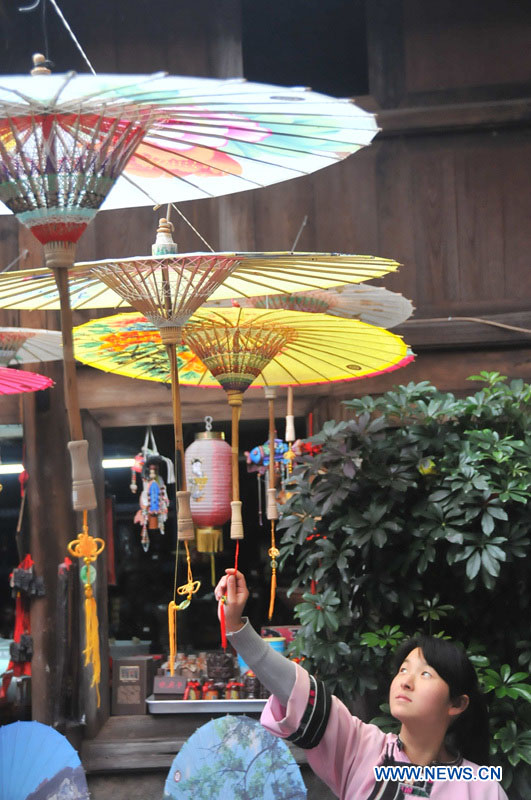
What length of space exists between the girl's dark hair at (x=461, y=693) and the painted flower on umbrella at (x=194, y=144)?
4.97 feet

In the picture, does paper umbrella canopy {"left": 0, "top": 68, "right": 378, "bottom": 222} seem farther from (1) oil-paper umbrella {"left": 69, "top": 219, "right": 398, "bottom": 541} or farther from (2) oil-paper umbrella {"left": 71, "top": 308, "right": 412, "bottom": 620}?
(2) oil-paper umbrella {"left": 71, "top": 308, "right": 412, "bottom": 620}

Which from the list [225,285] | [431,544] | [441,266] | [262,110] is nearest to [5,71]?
[441,266]

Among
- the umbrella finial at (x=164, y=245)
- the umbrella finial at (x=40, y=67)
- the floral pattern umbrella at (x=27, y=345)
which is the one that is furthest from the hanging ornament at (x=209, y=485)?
the umbrella finial at (x=40, y=67)

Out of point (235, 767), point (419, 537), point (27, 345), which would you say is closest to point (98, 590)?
point (235, 767)

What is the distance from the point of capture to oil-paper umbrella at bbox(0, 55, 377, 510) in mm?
2273

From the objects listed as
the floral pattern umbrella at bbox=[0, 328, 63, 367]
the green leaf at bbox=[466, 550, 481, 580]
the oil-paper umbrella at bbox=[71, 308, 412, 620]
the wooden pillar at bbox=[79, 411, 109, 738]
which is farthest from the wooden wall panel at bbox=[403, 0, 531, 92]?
the green leaf at bbox=[466, 550, 481, 580]

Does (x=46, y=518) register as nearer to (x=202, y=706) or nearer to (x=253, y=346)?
(x=202, y=706)

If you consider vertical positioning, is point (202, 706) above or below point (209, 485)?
below

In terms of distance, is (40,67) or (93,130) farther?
(40,67)

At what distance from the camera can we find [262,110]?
253cm

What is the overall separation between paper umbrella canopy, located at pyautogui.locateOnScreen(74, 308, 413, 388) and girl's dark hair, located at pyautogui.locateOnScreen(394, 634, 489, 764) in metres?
1.21

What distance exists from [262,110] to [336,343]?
A: 160cm

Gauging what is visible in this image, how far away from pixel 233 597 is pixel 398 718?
56 cm

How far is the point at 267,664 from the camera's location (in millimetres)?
2766
